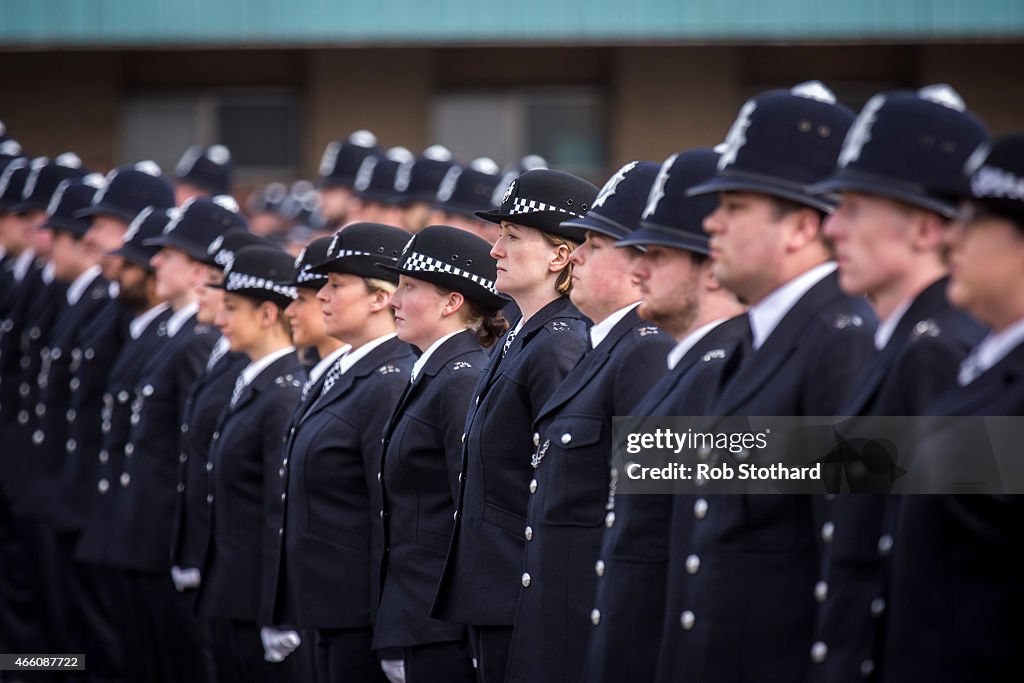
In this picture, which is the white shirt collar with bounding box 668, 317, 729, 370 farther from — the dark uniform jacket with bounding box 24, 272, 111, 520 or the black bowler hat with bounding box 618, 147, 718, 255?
the dark uniform jacket with bounding box 24, 272, 111, 520

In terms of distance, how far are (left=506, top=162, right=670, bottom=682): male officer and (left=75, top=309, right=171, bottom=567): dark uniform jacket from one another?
351 cm

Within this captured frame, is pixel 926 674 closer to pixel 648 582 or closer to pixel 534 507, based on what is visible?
pixel 648 582

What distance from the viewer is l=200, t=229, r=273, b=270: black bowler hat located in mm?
7129

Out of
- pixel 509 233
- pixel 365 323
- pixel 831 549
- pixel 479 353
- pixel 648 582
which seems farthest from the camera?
pixel 365 323

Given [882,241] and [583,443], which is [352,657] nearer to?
[583,443]

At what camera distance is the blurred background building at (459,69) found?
57.9ft

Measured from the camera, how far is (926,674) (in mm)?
3021

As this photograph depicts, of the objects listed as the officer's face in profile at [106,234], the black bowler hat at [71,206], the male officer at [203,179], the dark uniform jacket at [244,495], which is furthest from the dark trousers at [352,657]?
the male officer at [203,179]

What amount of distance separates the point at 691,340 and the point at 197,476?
334cm

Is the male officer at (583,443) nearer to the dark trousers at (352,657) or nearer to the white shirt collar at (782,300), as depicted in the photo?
the white shirt collar at (782,300)

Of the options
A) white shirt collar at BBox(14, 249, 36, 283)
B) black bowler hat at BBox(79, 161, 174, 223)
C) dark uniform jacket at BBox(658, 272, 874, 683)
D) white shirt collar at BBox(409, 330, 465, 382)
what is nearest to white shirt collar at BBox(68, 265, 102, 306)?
black bowler hat at BBox(79, 161, 174, 223)

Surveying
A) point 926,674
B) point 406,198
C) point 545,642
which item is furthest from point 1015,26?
point 926,674

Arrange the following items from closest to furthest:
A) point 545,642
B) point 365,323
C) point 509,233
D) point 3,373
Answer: point 545,642 < point 509,233 < point 365,323 < point 3,373

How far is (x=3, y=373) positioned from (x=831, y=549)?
772 cm
